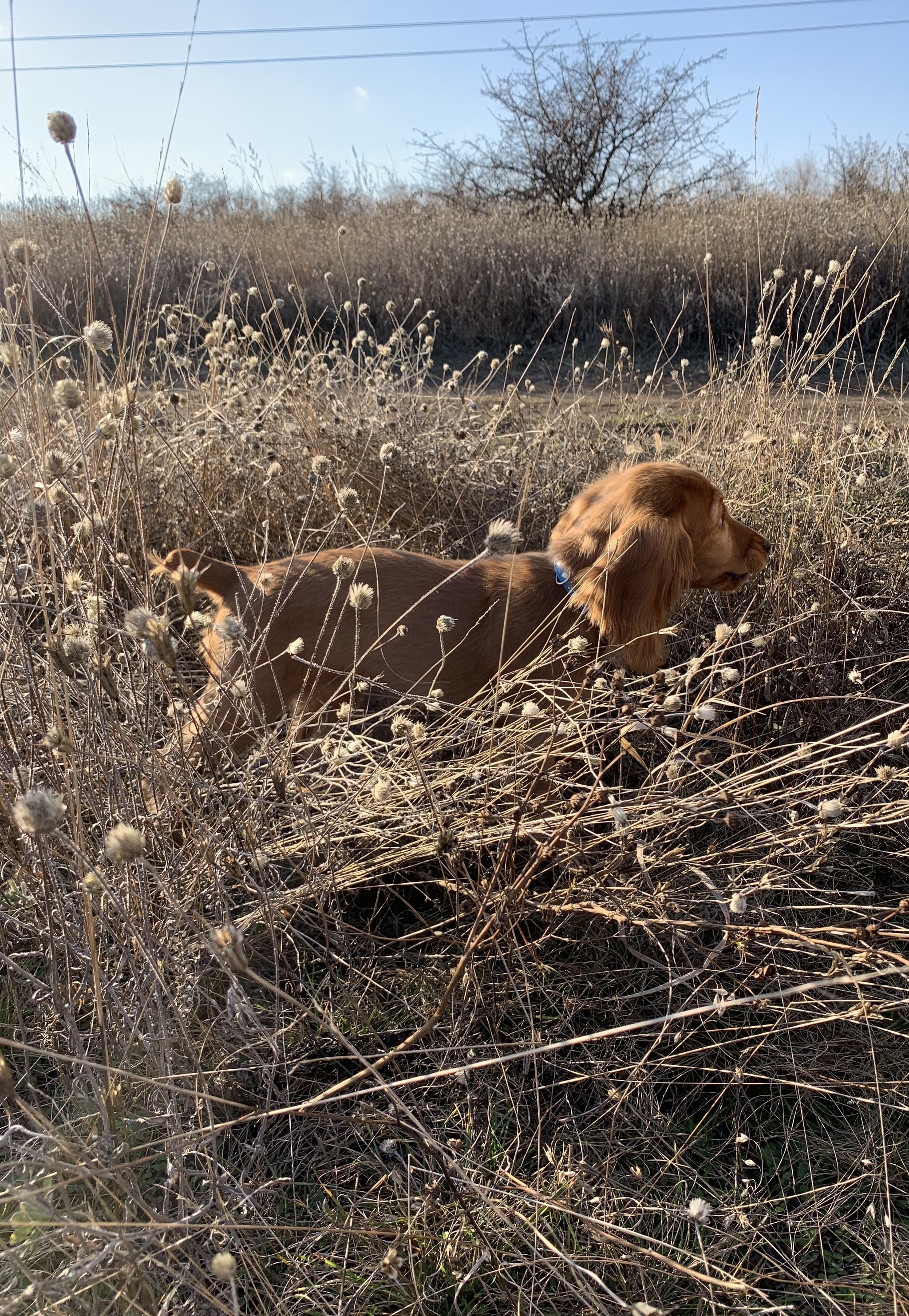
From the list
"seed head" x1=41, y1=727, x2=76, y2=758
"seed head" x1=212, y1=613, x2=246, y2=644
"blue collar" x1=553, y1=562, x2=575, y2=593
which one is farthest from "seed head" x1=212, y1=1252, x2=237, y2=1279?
"blue collar" x1=553, y1=562, x2=575, y2=593

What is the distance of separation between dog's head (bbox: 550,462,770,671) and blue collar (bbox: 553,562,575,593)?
0.5 inches

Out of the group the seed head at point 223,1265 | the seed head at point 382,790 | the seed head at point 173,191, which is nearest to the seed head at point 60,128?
the seed head at point 173,191

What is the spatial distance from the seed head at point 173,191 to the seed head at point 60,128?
18 cm

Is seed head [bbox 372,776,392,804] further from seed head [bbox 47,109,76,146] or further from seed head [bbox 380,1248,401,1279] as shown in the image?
seed head [bbox 47,109,76,146]

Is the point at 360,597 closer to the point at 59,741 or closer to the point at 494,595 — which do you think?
→ the point at 59,741

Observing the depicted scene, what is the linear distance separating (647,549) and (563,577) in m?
0.31

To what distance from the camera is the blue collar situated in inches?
109

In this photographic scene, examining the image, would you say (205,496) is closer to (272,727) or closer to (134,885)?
(272,727)

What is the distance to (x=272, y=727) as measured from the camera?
2.31 metres

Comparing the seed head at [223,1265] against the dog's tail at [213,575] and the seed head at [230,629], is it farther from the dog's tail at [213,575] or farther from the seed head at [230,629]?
the dog's tail at [213,575]

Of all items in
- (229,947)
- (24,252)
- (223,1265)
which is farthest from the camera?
(24,252)

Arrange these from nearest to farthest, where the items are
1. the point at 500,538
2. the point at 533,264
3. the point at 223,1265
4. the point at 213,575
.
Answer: the point at 223,1265
the point at 500,538
the point at 213,575
the point at 533,264

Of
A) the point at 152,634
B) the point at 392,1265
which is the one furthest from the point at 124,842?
the point at 392,1265

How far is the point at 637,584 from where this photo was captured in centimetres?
263
